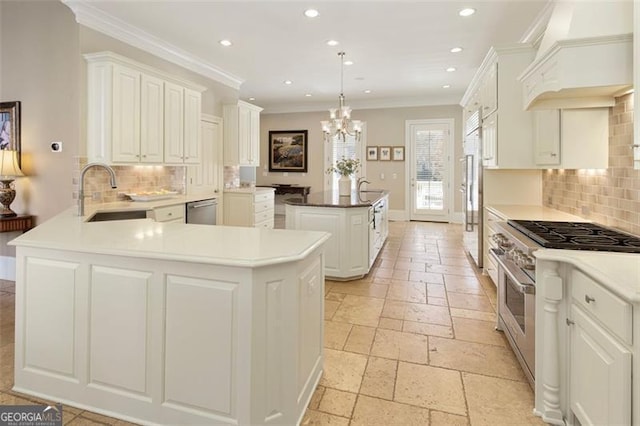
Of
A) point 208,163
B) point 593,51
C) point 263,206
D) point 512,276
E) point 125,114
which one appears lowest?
point 512,276

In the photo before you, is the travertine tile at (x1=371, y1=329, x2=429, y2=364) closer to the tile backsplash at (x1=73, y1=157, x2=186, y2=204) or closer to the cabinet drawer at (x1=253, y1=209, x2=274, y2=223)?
the tile backsplash at (x1=73, y1=157, x2=186, y2=204)

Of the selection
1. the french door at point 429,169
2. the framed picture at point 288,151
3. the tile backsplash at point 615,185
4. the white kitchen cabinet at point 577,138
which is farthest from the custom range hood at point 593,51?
the framed picture at point 288,151

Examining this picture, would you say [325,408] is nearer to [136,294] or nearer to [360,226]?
[136,294]

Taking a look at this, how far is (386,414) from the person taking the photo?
1917 mm

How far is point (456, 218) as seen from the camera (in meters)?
8.70

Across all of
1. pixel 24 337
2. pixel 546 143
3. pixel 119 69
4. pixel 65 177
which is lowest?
pixel 24 337

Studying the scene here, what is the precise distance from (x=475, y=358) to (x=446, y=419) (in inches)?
29.6

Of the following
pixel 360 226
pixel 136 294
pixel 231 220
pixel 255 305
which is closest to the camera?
pixel 255 305

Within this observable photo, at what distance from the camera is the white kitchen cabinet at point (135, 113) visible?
384cm

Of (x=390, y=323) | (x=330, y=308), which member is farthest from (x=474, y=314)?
(x=330, y=308)

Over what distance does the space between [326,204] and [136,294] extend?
8.69 ft

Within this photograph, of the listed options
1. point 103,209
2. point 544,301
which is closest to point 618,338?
point 544,301

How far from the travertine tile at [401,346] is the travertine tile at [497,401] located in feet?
1.14

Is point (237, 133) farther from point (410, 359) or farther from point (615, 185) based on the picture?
point (615, 185)
